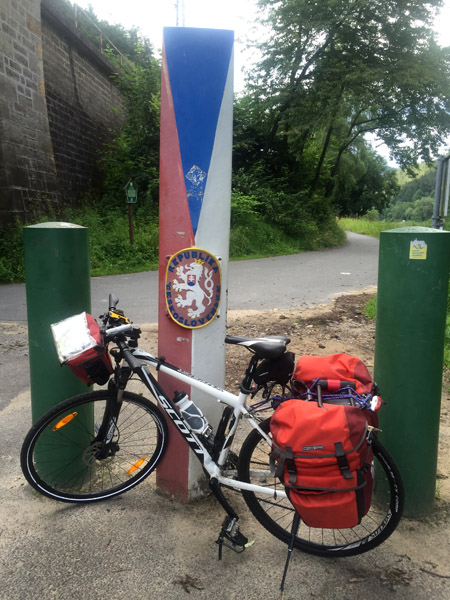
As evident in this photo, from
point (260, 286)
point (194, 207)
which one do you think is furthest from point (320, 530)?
point (260, 286)

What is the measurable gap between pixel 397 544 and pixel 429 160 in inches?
865

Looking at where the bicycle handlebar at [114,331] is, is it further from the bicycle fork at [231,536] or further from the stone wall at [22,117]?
the stone wall at [22,117]

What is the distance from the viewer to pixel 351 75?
17.3 metres

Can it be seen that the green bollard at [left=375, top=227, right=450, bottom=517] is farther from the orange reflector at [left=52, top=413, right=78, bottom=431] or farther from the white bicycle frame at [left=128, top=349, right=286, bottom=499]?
the orange reflector at [left=52, top=413, right=78, bottom=431]

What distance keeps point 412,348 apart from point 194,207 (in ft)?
4.06

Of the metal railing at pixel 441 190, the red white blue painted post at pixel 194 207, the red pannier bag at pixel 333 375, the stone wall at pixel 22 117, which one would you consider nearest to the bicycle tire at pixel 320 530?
the red pannier bag at pixel 333 375

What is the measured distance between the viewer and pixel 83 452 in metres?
2.65

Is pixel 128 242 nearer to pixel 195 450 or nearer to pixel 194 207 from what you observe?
pixel 194 207

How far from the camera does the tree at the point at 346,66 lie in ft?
57.0

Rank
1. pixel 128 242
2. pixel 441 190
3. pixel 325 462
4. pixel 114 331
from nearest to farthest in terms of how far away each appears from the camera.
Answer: pixel 325 462 < pixel 114 331 < pixel 441 190 < pixel 128 242

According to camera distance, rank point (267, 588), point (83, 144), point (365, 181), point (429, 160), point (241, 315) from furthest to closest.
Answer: point (365, 181) → point (429, 160) → point (83, 144) → point (241, 315) → point (267, 588)

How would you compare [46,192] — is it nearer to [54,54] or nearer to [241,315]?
[54,54]

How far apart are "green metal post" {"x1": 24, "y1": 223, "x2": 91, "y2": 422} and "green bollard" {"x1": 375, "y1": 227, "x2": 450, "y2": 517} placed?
155 centimetres

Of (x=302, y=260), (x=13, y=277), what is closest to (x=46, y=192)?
(x=13, y=277)
